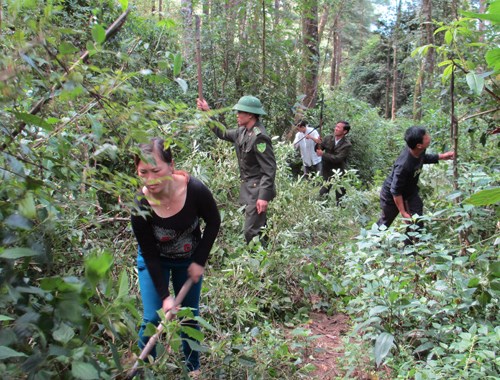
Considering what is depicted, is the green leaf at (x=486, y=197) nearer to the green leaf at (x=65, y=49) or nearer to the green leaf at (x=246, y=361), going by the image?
the green leaf at (x=65, y=49)

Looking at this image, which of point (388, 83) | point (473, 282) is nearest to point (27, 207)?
point (473, 282)

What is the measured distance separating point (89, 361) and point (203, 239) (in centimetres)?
177

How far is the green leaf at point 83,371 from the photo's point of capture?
4.02 ft

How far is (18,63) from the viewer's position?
1.32 meters

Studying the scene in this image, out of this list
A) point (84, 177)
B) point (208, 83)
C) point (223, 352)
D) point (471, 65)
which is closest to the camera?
point (84, 177)

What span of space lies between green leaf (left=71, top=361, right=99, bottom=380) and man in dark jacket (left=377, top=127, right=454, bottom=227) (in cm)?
447

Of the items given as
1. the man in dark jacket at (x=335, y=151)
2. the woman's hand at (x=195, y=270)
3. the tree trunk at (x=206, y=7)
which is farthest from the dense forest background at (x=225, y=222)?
the man in dark jacket at (x=335, y=151)

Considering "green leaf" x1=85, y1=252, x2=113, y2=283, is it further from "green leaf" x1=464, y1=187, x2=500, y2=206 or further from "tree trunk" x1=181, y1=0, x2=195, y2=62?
"tree trunk" x1=181, y1=0, x2=195, y2=62

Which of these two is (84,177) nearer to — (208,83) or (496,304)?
(496,304)

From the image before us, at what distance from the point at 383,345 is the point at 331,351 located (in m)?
0.94

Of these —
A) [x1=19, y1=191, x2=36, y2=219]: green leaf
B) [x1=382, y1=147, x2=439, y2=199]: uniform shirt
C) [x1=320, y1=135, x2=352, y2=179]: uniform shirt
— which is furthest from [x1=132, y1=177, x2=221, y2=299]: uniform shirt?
[x1=320, y1=135, x2=352, y2=179]: uniform shirt

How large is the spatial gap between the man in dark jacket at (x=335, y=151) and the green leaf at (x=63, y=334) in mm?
7167

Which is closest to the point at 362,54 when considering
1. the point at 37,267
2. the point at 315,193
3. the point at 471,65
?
the point at 315,193

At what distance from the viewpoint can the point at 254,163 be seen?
5.25 m
